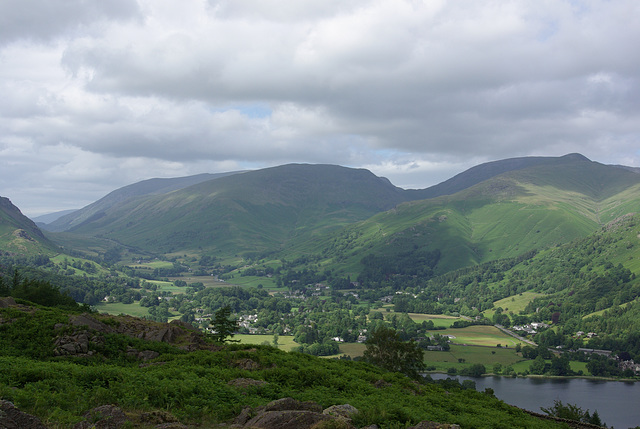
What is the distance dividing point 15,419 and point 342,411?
14416mm

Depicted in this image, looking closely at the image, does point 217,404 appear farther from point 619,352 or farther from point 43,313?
point 619,352

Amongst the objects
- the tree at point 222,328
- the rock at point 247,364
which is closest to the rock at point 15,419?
the rock at point 247,364

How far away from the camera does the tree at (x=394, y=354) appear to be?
62.8m

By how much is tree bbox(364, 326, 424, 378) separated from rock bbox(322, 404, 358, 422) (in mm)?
42603

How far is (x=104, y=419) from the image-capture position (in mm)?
16969

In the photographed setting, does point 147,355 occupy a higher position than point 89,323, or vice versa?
point 89,323

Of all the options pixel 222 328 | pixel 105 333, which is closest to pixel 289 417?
pixel 105 333

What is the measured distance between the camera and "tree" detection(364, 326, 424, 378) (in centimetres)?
6281

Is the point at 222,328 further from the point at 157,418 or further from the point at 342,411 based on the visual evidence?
the point at 157,418

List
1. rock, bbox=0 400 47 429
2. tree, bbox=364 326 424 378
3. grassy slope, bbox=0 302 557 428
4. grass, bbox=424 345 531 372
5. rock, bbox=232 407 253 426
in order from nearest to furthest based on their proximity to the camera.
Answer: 1. rock, bbox=0 400 47 429
2. grassy slope, bbox=0 302 557 428
3. rock, bbox=232 407 253 426
4. tree, bbox=364 326 424 378
5. grass, bbox=424 345 531 372

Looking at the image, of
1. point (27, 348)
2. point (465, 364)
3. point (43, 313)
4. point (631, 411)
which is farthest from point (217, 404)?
point (465, 364)

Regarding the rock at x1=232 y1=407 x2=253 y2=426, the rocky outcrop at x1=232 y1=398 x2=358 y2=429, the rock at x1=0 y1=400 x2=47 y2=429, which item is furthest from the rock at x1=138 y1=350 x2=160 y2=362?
the rock at x1=0 y1=400 x2=47 y2=429

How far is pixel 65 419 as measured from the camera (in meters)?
16.5

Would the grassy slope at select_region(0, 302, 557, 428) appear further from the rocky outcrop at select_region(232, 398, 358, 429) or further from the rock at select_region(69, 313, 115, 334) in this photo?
the rocky outcrop at select_region(232, 398, 358, 429)
